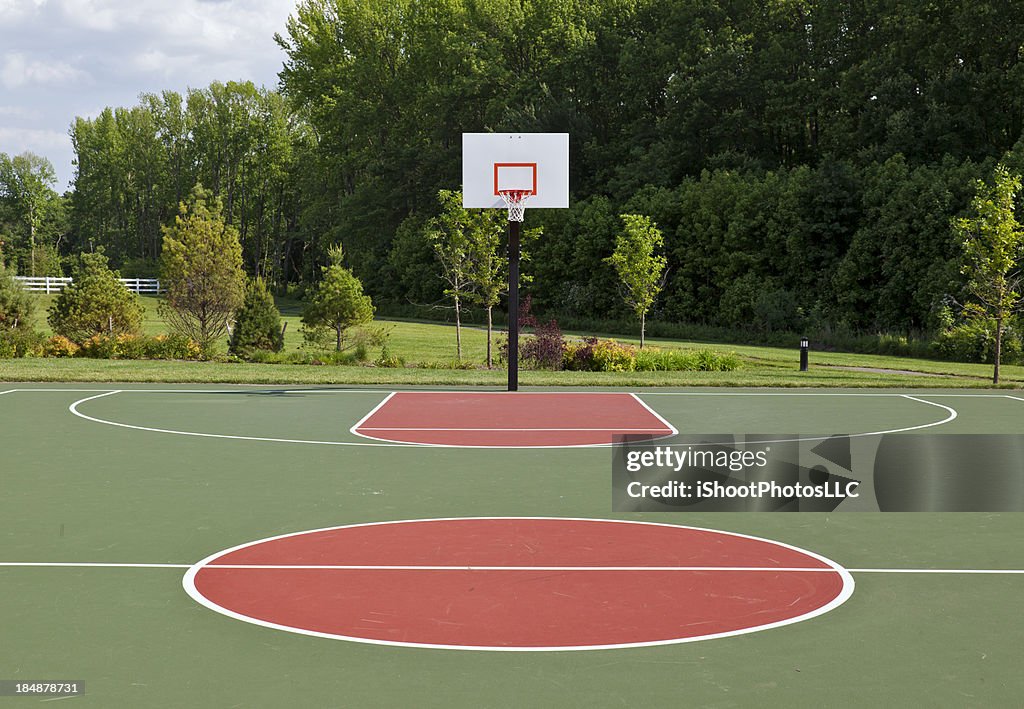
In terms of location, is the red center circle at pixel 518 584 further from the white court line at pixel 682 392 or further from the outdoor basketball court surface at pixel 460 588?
the white court line at pixel 682 392

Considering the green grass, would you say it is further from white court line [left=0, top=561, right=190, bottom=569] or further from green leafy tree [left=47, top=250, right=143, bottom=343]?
white court line [left=0, top=561, right=190, bottom=569]

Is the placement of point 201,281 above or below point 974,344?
above

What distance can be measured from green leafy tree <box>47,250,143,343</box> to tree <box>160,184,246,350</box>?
1.09m

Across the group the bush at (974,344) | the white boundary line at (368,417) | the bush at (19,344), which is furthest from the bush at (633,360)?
the bush at (19,344)

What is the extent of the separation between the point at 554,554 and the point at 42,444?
8.92 meters

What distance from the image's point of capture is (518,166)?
22.7 meters

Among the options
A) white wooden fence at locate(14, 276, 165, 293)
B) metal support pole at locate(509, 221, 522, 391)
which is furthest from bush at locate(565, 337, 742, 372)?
white wooden fence at locate(14, 276, 165, 293)

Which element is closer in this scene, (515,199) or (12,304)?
(515,199)

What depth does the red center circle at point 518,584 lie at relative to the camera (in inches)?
251

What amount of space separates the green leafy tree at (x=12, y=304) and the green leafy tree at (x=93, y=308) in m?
0.88

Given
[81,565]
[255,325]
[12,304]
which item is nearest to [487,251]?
[255,325]

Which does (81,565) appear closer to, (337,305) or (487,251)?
(487,251)

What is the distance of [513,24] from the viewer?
207ft

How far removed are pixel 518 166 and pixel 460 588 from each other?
16.4 meters
